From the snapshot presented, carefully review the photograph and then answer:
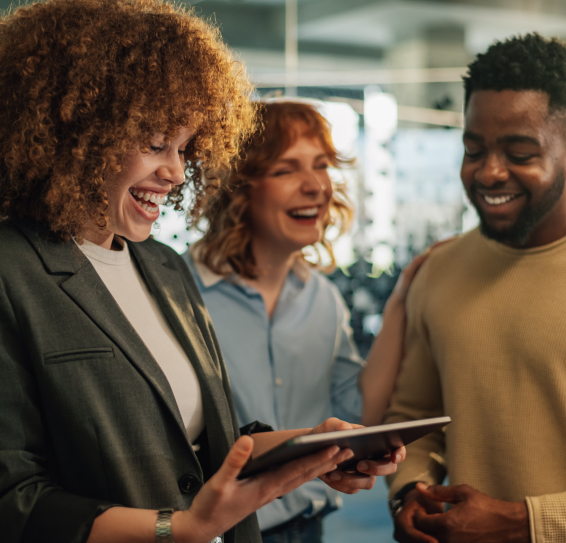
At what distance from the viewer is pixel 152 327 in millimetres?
1271

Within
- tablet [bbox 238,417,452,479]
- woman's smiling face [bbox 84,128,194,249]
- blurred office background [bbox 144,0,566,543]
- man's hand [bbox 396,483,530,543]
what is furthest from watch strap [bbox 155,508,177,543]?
blurred office background [bbox 144,0,566,543]

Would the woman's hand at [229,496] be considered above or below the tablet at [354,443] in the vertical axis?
below

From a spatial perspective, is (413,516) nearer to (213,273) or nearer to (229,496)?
(229,496)

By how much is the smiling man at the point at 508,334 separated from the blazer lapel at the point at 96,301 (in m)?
0.76

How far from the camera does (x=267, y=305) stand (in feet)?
6.79

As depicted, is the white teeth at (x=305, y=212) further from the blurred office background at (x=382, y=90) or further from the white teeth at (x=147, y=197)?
the blurred office background at (x=382, y=90)

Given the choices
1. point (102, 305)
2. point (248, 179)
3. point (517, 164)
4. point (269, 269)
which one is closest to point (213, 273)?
point (269, 269)

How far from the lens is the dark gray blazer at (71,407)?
3.23 ft

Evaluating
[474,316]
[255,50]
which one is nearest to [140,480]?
[474,316]

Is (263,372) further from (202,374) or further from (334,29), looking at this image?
(334,29)

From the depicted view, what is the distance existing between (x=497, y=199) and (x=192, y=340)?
33.2 inches

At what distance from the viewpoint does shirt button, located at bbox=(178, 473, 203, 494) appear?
46.3 inches

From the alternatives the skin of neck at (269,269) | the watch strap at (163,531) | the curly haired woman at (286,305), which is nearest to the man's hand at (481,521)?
the curly haired woman at (286,305)

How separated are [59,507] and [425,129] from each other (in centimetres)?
451
